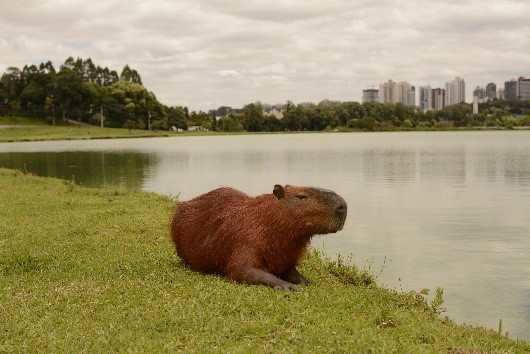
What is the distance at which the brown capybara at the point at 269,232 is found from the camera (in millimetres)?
8859

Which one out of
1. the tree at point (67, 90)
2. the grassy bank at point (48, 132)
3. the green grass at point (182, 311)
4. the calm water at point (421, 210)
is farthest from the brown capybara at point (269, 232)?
the tree at point (67, 90)

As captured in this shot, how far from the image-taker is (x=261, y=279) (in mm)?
8797

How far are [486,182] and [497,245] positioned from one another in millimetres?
18800

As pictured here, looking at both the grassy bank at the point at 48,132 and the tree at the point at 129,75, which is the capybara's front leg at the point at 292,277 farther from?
the tree at the point at 129,75

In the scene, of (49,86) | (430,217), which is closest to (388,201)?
(430,217)

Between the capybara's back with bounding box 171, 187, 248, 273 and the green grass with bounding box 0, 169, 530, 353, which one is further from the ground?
the capybara's back with bounding box 171, 187, 248, 273

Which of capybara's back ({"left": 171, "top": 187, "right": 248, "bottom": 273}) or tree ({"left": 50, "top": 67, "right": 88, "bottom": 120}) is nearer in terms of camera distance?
capybara's back ({"left": 171, "top": 187, "right": 248, "bottom": 273})

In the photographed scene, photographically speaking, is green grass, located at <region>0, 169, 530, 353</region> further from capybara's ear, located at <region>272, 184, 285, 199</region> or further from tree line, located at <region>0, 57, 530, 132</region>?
tree line, located at <region>0, 57, 530, 132</region>

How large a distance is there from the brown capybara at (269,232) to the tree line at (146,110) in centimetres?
12541

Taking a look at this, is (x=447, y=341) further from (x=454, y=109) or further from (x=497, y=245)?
(x=454, y=109)

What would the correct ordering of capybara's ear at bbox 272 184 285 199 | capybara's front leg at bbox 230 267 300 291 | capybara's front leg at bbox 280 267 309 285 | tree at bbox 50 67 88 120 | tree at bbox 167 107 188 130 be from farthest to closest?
tree at bbox 167 107 188 130 → tree at bbox 50 67 88 120 → capybara's front leg at bbox 280 267 309 285 → capybara's ear at bbox 272 184 285 199 → capybara's front leg at bbox 230 267 300 291

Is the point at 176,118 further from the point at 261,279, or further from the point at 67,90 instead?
the point at 261,279

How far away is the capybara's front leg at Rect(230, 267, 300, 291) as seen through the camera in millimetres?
8719

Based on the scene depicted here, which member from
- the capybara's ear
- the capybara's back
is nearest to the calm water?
the capybara's ear
